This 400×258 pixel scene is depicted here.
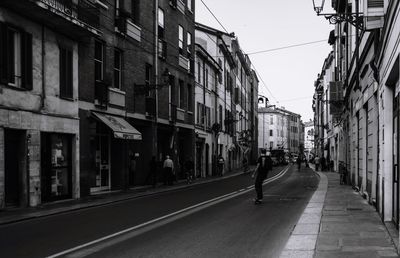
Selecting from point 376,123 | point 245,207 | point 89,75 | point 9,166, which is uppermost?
point 89,75

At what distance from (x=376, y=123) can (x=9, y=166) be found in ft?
34.0

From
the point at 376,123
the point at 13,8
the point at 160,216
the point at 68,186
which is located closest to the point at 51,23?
the point at 13,8

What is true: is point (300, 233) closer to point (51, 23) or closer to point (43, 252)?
point (43, 252)

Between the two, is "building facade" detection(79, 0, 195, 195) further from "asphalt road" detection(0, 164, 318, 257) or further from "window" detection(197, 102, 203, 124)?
"asphalt road" detection(0, 164, 318, 257)

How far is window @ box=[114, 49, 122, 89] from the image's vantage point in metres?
24.5

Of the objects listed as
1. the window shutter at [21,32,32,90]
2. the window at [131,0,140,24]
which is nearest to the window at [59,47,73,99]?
the window shutter at [21,32,32,90]

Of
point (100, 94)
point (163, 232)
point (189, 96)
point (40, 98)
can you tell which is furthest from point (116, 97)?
point (163, 232)

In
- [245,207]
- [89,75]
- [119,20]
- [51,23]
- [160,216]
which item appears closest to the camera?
[160,216]

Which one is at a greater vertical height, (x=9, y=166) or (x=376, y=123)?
(x=376, y=123)

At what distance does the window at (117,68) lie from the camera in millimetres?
24481

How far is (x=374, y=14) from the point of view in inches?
478

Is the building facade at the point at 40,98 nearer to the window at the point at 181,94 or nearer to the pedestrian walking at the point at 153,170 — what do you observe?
the pedestrian walking at the point at 153,170

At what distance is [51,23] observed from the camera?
18000 millimetres

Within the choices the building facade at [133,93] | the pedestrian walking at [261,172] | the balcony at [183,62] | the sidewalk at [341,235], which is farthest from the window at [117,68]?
the sidewalk at [341,235]
